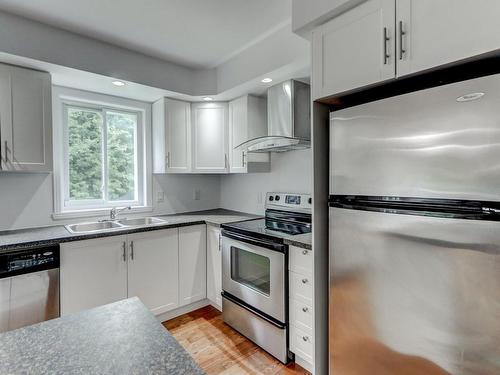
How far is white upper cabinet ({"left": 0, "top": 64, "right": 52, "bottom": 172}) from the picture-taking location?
1.98m

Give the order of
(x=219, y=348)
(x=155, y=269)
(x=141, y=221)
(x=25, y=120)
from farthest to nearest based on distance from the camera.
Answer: (x=141, y=221) < (x=155, y=269) < (x=219, y=348) < (x=25, y=120)

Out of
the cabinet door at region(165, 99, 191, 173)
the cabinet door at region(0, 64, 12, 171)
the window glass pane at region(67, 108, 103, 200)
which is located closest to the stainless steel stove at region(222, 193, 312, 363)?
the cabinet door at region(165, 99, 191, 173)

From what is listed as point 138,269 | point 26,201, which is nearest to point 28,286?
point 138,269

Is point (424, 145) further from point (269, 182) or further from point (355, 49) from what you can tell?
point (269, 182)

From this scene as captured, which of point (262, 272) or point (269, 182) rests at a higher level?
point (269, 182)

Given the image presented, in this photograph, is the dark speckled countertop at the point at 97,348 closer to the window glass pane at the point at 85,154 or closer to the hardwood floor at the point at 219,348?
the hardwood floor at the point at 219,348

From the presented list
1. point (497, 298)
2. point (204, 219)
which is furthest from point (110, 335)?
point (204, 219)

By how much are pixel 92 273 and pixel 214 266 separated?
1.05 meters

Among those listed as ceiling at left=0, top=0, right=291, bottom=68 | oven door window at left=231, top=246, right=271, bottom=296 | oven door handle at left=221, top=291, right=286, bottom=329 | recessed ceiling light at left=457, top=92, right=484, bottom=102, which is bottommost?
oven door handle at left=221, top=291, right=286, bottom=329

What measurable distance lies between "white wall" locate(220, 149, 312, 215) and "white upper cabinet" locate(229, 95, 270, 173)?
153mm

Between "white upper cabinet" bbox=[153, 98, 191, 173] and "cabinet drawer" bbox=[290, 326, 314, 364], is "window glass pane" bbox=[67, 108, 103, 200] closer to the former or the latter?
"white upper cabinet" bbox=[153, 98, 191, 173]

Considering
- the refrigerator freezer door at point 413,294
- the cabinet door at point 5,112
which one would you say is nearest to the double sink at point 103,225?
the cabinet door at point 5,112

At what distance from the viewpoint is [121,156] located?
3016 mm

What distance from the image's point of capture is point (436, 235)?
106cm
